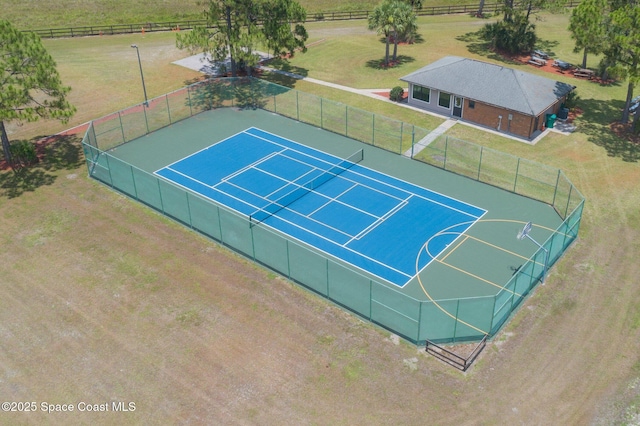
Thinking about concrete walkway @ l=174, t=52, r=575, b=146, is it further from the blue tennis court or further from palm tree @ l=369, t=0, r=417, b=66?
palm tree @ l=369, t=0, r=417, b=66

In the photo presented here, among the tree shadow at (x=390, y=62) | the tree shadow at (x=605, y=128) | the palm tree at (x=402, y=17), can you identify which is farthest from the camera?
the tree shadow at (x=390, y=62)

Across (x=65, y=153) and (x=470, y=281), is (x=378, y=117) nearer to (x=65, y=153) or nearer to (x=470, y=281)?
(x=470, y=281)

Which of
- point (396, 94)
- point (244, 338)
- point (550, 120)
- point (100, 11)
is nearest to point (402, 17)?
point (396, 94)

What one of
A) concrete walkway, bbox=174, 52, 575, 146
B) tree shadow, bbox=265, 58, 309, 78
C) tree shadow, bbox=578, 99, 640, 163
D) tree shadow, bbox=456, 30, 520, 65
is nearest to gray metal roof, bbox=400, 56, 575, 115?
concrete walkway, bbox=174, 52, 575, 146

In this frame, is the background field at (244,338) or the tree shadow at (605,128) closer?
the background field at (244,338)

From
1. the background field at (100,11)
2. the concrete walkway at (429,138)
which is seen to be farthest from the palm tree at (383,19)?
the background field at (100,11)

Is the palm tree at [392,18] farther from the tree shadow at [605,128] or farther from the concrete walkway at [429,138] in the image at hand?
the tree shadow at [605,128]
